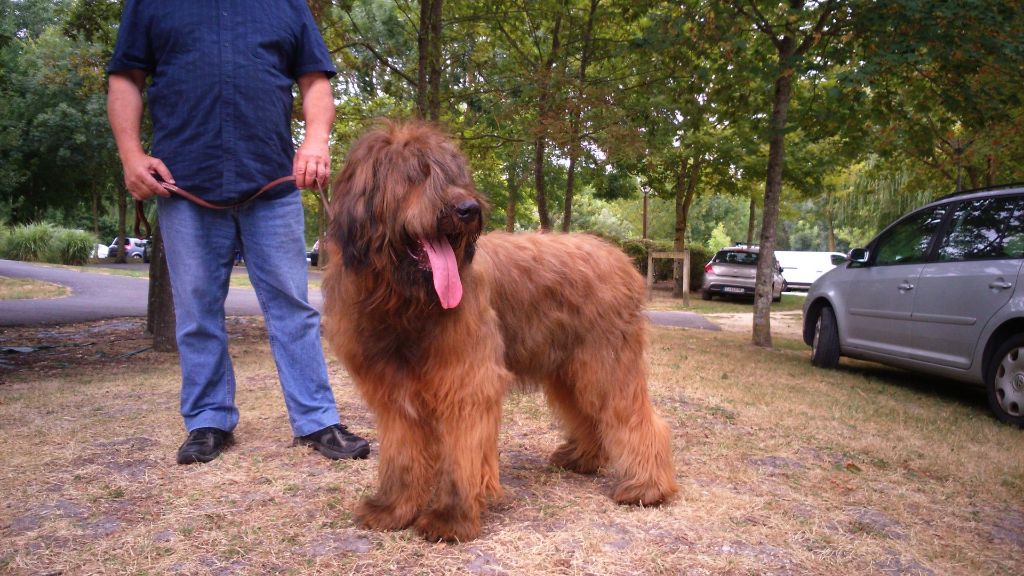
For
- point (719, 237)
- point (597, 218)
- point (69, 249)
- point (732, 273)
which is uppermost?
point (597, 218)

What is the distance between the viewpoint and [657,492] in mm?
3275

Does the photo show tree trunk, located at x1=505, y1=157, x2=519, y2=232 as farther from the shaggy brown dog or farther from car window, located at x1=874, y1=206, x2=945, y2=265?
the shaggy brown dog

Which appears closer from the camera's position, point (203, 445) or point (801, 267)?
point (203, 445)

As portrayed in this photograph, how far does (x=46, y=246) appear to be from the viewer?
30609mm

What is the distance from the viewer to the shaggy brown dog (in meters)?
2.51

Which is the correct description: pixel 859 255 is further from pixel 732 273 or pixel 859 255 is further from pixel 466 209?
pixel 732 273

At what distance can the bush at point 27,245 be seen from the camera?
30.6 m

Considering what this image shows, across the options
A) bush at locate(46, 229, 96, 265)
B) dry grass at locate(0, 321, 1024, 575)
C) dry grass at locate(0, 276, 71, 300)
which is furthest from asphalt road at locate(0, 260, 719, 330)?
bush at locate(46, 229, 96, 265)

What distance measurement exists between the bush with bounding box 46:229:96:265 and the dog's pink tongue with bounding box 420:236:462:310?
33726mm

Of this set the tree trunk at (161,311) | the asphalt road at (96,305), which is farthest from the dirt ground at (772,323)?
the tree trunk at (161,311)

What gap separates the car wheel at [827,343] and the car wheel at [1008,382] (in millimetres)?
2554

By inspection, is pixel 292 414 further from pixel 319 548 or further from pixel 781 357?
pixel 781 357

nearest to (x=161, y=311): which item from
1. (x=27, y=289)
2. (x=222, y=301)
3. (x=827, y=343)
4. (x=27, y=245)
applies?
(x=222, y=301)

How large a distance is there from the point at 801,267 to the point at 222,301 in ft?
115
